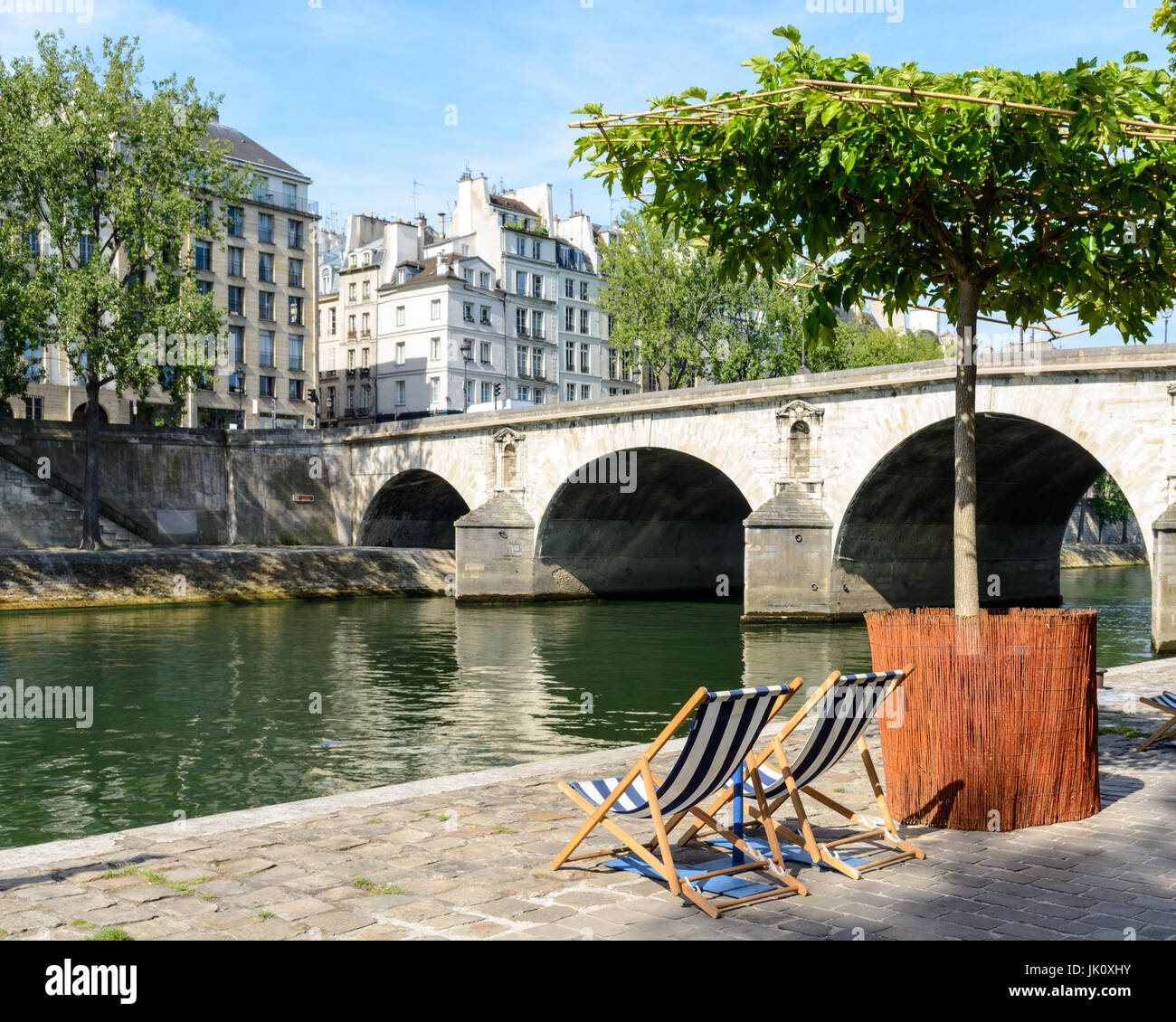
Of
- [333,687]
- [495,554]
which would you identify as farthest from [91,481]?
[333,687]

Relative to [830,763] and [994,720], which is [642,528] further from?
[830,763]

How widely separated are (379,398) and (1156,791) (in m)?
56.5

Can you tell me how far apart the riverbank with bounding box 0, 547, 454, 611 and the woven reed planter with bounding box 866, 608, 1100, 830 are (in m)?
26.0

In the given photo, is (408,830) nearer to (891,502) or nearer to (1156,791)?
(1156,791)

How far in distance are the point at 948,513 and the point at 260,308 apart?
3234cm

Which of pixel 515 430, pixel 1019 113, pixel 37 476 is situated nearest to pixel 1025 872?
pixel 1019 113

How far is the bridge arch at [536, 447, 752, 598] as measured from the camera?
116 feet

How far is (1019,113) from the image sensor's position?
226 inches

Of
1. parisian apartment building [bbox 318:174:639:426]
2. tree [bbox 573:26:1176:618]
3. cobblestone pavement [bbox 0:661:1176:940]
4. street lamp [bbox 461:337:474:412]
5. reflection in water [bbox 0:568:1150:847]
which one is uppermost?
parisian apartment building [bbox 318:174:639:426]

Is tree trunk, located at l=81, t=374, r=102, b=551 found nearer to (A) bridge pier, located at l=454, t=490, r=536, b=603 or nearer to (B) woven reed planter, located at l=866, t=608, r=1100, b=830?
(A) bridge pier, located at l=454, t=490, r=536, b=603

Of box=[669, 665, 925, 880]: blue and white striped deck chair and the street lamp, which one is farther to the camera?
the street lamp

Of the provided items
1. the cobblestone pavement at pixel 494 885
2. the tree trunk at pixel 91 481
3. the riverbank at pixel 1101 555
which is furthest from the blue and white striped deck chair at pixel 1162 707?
the riverbank at pixel 1101 555

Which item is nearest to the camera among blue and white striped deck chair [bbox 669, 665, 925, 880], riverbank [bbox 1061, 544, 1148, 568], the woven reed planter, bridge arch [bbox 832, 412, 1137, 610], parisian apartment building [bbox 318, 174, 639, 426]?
blue and white striped deck chair [bbox 669, 665, 925, 880]

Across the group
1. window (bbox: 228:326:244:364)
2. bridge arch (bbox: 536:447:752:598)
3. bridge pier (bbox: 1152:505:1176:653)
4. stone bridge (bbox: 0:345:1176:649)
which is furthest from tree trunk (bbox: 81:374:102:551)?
bridge pier (bbox: 1152:505:1176:653)
